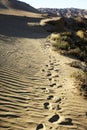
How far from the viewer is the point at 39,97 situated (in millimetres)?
7273

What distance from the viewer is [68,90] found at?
26.2 ft

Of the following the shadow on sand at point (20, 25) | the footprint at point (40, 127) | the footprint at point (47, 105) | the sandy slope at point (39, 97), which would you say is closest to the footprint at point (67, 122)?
the sandy slope at point (39, 97)

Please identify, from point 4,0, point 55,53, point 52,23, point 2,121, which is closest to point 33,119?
point 2,121

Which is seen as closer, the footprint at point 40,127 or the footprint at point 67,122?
the footprint at point 40,127

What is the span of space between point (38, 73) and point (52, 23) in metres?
17.3

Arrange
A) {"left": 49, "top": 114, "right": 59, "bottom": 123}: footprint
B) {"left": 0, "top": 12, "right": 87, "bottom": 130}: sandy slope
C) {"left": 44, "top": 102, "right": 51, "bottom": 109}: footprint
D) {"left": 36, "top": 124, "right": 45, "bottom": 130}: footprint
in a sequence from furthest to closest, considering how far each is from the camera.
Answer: {"left": 44, "top": 102, "right": 51, "bottom": 109}: footprint < {"left": 49, "top": 114, "right": 59, "bottom": 123}: footprint < {"left": 0, "top": 12, "right": 87, "bottom": 130}: sandy slope < {"left": 36, "top": 124, "right": 45, "bottom": 130}: footprint

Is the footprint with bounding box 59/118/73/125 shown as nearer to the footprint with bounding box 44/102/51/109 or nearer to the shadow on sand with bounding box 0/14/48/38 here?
the footprint with bounding box 44/102/51/109

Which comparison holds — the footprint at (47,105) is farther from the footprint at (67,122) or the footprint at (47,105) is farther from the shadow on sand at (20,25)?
the shadow on sand at (20,25)

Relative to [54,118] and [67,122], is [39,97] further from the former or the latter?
[67,122]

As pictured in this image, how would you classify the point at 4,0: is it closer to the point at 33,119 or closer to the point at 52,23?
the point at 52,23

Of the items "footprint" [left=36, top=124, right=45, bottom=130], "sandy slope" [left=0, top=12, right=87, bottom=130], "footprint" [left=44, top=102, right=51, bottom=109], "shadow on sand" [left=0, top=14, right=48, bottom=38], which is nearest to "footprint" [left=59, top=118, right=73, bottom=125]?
"sandy slope" [left=0, top=12, right=87, bottom=130]

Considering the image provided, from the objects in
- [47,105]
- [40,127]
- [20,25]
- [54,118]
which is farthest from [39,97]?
[20,25]

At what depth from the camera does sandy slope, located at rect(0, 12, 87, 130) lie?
18.9ft

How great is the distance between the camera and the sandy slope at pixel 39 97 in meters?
5.77
